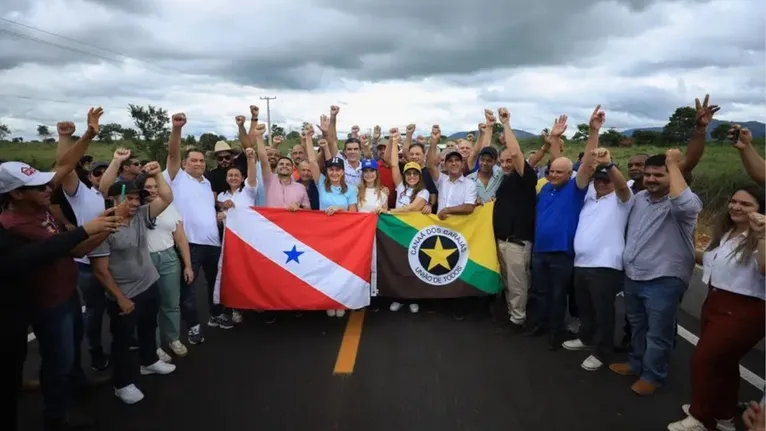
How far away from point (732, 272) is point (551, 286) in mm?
1921

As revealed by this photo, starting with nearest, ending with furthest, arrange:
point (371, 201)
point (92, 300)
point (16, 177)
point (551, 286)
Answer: point (16, 177), point (92, 300), point (551, 286), point (371, 201)

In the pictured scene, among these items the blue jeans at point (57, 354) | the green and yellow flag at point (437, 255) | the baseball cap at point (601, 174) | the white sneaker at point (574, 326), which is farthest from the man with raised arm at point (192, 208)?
the white sneaker at point (574, 326)

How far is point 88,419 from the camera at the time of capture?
342 centimetres

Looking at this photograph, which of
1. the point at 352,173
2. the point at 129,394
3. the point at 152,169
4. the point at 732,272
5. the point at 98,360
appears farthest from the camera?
the point at 352,173

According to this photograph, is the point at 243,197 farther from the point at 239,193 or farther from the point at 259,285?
the point at 259,285

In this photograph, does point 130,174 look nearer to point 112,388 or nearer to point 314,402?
point 112,388

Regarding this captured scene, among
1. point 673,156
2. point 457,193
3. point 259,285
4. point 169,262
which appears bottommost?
point 259,285

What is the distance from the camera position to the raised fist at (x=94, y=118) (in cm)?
360

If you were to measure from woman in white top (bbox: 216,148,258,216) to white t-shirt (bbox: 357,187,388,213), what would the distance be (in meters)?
1.26

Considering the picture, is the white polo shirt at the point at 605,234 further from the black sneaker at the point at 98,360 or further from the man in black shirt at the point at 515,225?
the black sneaker at the point at 98,360

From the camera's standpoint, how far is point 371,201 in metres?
5.79

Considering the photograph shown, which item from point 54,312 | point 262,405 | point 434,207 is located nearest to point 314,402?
point 262,405

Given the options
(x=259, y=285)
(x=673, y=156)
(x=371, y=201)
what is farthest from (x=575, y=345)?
(x=259, y=285)

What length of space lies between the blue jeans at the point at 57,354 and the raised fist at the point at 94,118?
123cm
